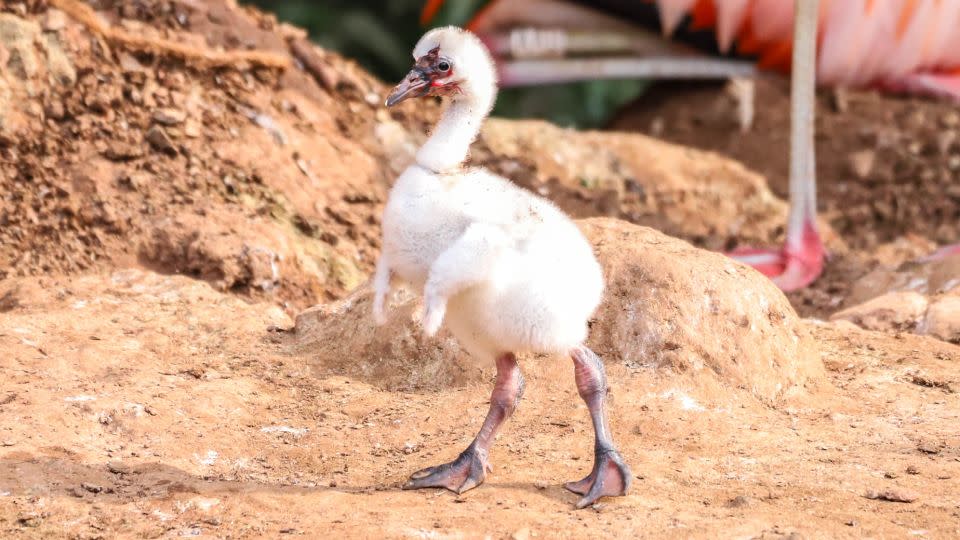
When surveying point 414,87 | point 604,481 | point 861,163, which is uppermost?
point 861,163

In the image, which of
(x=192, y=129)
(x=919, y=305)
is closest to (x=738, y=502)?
(x=919, y=305)

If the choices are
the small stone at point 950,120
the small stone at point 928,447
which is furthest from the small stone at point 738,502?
the small stone at point 950,120

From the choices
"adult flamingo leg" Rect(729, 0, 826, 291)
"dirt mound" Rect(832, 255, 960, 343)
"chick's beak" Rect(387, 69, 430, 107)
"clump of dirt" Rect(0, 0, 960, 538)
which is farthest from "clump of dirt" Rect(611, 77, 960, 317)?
"chick's beak" Rect(387, 69, 430, 107)

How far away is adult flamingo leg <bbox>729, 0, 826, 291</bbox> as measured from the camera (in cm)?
653

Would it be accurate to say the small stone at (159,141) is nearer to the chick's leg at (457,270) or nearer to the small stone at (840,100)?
the chick's leg at (457,270)

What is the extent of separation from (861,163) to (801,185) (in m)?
2.03

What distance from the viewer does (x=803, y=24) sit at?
21.4 ft

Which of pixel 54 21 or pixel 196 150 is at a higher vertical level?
pixel 54 21

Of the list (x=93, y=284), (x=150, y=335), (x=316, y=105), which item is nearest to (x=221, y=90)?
(x=316, y=105)

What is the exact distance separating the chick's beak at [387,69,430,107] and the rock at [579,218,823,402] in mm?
1164

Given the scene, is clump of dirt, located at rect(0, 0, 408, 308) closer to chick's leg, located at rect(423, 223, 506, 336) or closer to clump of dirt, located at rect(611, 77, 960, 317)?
chick's leg, located at rect(423, 223, 506, 336)

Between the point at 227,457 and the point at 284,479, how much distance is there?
0.77 ft

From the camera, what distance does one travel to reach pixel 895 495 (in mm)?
3551

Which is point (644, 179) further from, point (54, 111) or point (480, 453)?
point (480, 453)
